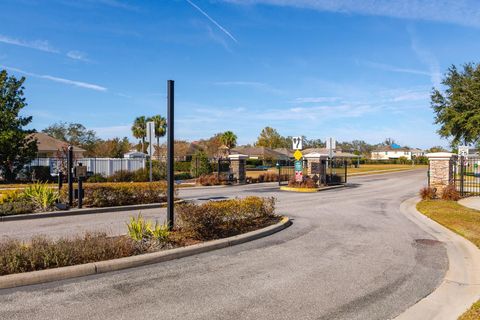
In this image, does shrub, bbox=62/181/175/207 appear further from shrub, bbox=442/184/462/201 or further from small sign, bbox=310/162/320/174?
small sign, bbox=310/162/320/174

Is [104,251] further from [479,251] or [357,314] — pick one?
[479,251]

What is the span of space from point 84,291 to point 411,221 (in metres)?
9.91

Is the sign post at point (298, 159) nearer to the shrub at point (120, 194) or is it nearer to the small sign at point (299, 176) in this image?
the small sign at point (299, 176)

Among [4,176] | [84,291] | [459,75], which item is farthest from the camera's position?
[459,75]

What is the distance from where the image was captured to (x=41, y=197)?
11.9 m

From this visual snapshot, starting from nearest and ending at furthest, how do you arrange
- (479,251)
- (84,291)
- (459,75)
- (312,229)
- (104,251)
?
(84,291) < (104,251) < (479,251) < (312,229) < (459,75)

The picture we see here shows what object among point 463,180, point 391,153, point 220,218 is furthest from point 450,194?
point 391,153

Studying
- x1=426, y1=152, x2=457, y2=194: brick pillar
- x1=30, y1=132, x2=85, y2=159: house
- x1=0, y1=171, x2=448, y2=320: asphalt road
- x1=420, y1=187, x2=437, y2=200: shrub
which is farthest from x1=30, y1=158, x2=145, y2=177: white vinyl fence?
x1=0, y1=171, x2=448, y2=320: asphalt road

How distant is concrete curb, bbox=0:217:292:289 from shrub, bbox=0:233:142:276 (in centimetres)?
23

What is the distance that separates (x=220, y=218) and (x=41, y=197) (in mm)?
6465

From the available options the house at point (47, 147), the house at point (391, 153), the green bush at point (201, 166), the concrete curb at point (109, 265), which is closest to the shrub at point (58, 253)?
the concrete curb at point (109, 265)

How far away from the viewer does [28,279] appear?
5.48 m

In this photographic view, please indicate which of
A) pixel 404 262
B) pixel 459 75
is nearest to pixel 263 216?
pixel 404 262

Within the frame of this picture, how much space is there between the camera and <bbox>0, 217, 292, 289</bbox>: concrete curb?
5441mm
